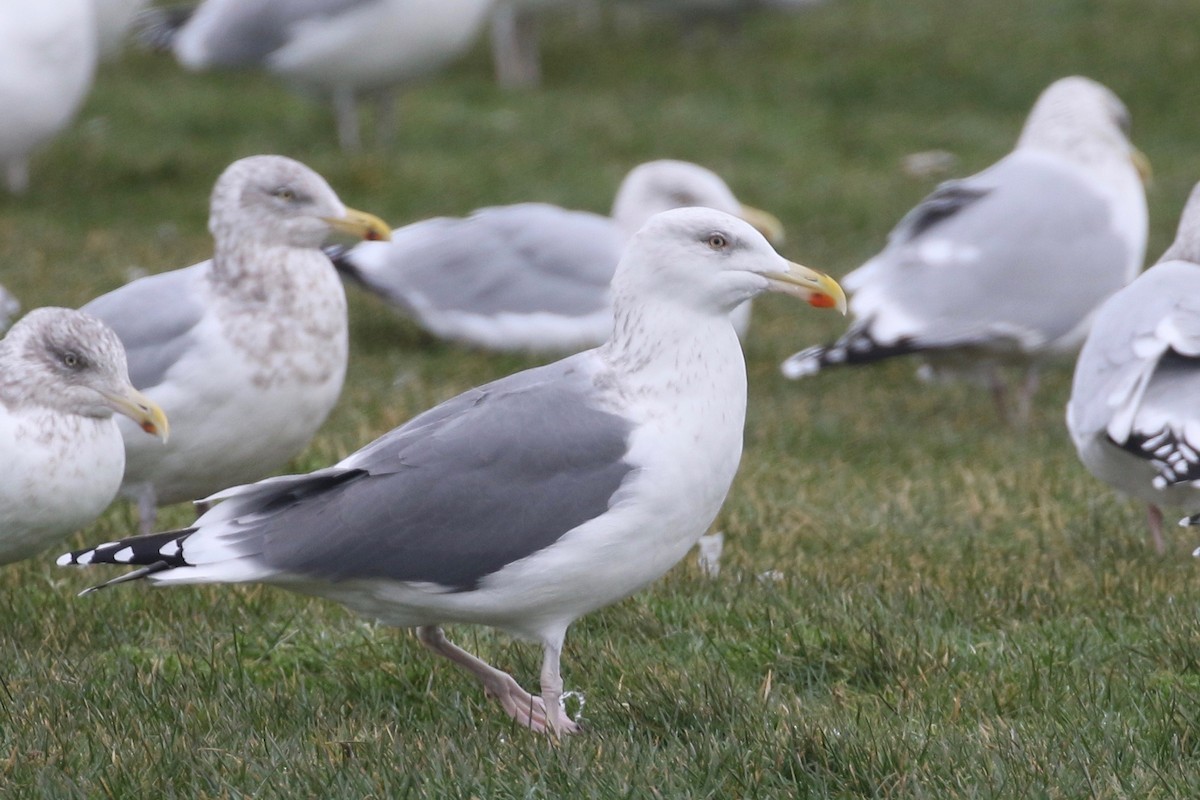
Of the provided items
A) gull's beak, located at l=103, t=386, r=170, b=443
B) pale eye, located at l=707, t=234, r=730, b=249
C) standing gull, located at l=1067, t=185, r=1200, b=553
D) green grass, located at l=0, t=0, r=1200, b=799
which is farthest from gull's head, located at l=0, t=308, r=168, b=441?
standing gull, located at l=1067, t=185, r=1200, b=553

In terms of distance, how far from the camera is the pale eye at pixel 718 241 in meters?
3.93

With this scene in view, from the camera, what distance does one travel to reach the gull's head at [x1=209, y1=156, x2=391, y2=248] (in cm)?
548

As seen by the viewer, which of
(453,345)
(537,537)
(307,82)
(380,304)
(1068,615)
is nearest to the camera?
(537,537)

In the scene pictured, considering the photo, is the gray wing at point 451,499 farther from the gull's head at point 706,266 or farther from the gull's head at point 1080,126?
the gull's head at point 1080,126

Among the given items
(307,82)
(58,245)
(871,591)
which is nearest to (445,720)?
(871,591)

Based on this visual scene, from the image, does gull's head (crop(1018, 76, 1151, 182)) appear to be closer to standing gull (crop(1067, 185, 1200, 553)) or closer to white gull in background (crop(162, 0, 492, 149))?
standing gull (crop(1067, 185, 1200, 553))

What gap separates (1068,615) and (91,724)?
254 cm

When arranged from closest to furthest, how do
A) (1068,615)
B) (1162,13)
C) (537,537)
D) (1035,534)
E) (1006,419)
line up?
1. (537,537)
2. (1068,615)
3. (1035,534)
4. (1006,419)
5. (1162,13)

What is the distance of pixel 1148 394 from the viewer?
507cm

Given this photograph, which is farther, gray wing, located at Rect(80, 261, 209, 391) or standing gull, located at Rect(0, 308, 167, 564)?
gray wing, located at Rect(80, 261, 209, 391)

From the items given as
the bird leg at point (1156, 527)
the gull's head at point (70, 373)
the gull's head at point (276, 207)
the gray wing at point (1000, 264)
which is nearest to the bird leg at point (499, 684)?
the gull's head at point (70, 373)

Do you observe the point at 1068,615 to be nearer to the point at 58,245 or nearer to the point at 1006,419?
the point at 1006,419

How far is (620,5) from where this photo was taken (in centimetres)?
1647

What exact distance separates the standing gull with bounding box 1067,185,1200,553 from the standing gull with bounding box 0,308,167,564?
2.69 m
